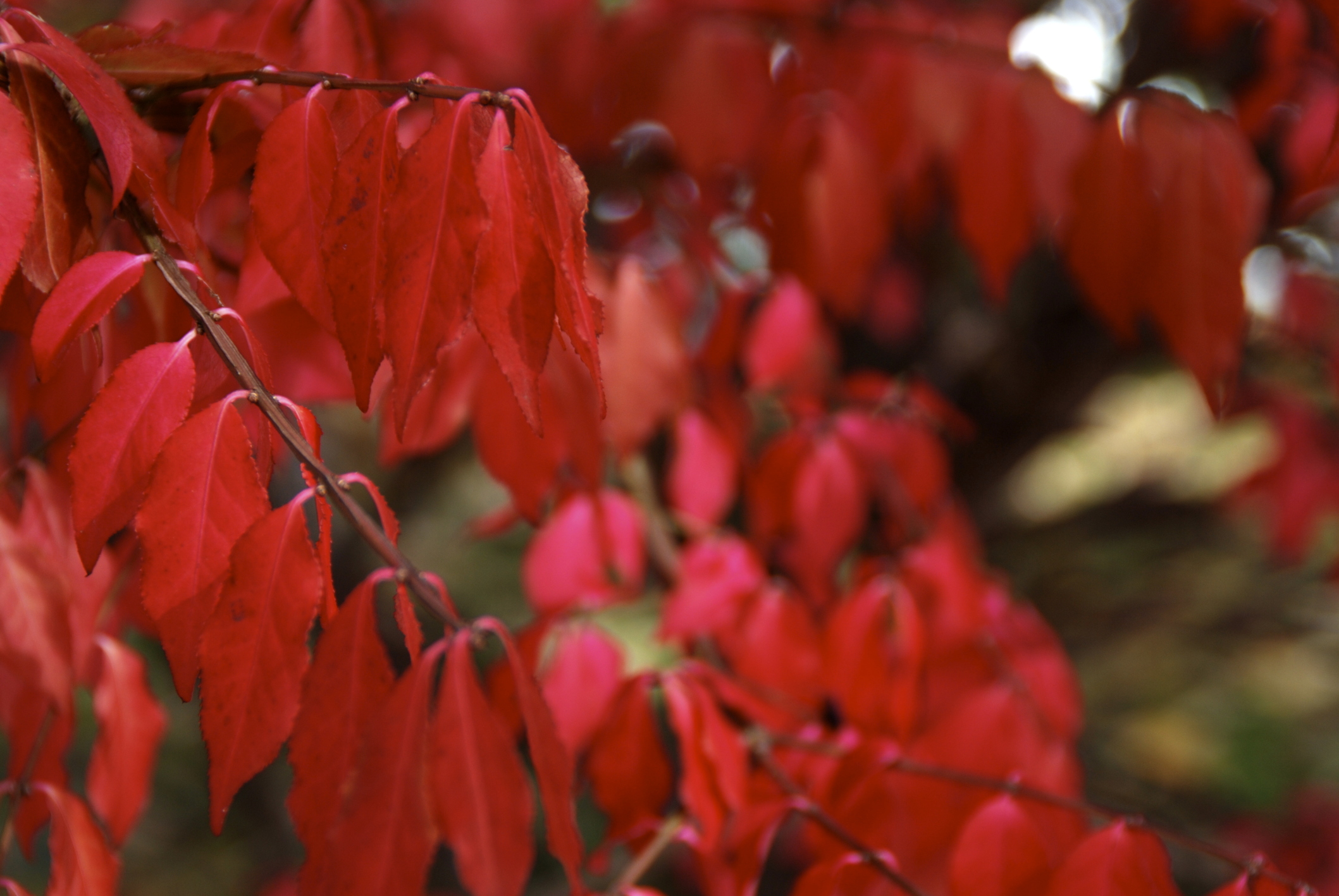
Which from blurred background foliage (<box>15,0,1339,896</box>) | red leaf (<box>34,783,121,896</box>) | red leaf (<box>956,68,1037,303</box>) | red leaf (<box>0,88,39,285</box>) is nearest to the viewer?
red leaf (<box>0,88,39,285</box>)

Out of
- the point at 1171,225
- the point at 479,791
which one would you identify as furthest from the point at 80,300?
the point at 1171,225

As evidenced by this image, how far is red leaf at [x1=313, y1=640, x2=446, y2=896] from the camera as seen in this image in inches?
13.2

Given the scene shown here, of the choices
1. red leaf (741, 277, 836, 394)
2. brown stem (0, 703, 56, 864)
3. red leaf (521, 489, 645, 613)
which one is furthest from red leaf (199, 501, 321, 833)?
red leaf (741, 277, 836, 394)

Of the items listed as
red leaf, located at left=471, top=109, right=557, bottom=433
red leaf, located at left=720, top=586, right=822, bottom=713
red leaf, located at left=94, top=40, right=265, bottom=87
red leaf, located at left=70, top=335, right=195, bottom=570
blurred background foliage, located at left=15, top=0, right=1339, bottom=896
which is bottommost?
blurred background foliage, located at left=15, top=0, right=1339, bottom=896

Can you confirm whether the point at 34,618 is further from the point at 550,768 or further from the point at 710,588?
the point at 710,588

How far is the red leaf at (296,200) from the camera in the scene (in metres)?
0.38

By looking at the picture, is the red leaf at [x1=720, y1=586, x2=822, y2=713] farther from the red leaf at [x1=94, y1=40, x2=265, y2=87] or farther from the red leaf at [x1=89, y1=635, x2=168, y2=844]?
the red leaf at [x1=94, y1=40, x2=265, y2=87]

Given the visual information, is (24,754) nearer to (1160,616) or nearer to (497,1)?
(497,1)

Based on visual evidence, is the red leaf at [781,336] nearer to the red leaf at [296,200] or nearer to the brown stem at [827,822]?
the brown stem at [827,822]

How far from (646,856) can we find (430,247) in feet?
1.58

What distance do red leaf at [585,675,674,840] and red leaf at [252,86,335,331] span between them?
1.33 feet

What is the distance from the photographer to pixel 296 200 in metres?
0.39

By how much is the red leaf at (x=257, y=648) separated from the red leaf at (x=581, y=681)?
0.43 metres

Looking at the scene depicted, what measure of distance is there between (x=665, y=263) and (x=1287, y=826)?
158 centimetres
